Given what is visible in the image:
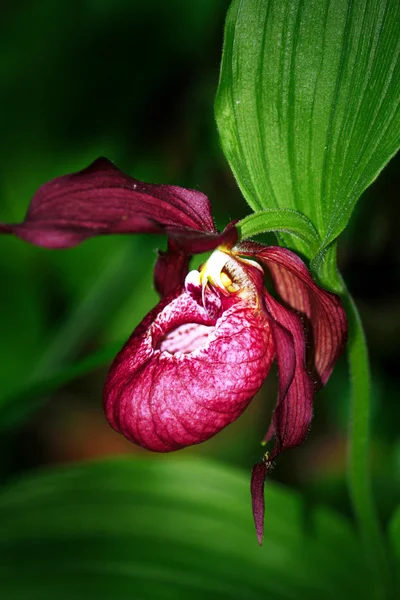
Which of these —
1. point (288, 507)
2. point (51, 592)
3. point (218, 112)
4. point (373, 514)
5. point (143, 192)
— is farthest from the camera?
point (288, 507)

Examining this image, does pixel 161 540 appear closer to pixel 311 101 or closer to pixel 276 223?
pixel 276 223

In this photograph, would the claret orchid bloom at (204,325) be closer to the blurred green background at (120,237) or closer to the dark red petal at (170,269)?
the dark red petal at (170,269)

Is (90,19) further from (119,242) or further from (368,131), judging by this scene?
(368,131)

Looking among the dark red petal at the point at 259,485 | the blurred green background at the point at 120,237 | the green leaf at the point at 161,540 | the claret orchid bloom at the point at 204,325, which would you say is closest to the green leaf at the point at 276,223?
the claret orchid bloom at the point at 204,325

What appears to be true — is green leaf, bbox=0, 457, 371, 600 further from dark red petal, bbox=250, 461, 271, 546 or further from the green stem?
dark red petal, bbox=250, 461, 271, 546

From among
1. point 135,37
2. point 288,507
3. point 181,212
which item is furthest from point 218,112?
point 135,37

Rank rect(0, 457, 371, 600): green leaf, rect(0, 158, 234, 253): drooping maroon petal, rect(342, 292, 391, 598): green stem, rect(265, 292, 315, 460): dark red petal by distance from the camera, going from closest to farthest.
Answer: rect(0, 158, 234, 253): drooping maroon petal → rect(265, 292, 315, 460): dark red petal → rect(342, 292, 391, 598): green stem → rect(0, 457, 371, 600): green leaf

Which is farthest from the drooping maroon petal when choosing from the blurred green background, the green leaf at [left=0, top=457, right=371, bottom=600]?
the blurred green background
